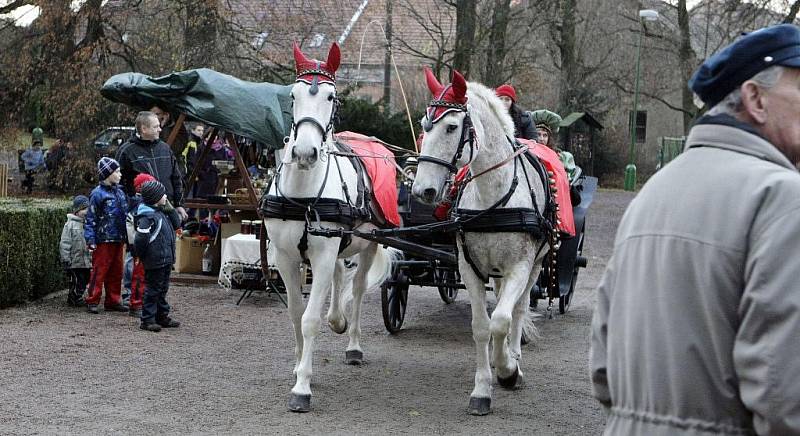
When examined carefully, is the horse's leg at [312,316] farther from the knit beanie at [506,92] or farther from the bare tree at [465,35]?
the bare tree at [465,35]

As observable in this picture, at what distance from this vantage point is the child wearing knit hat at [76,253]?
9844mm

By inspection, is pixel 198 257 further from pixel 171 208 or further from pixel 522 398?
pixel 522 398

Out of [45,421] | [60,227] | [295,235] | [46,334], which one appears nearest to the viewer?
[45,421]

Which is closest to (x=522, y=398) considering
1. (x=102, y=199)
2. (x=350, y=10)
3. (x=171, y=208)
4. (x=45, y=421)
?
(x=45, y=421)

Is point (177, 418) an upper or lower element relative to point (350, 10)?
lower

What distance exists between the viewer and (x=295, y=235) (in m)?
6.52

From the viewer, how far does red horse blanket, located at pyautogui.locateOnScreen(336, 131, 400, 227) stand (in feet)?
24.5

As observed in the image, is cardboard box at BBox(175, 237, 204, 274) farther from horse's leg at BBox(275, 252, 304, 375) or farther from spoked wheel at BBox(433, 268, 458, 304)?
horse's leg at BBox(275, 252, 304, 375)

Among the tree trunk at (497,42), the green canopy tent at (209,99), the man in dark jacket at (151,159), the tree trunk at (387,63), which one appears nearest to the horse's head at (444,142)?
the man in dark jacket at (151,159)

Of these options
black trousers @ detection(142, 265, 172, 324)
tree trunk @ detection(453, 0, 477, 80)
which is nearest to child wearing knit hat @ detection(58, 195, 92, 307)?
black trousers @ detection(142, 265, 172, 324)

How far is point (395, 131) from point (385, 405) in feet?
63.2

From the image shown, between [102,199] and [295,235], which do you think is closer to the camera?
[295,235]

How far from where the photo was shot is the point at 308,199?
21.3ft

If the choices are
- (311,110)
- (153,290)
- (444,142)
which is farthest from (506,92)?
(153,290)
